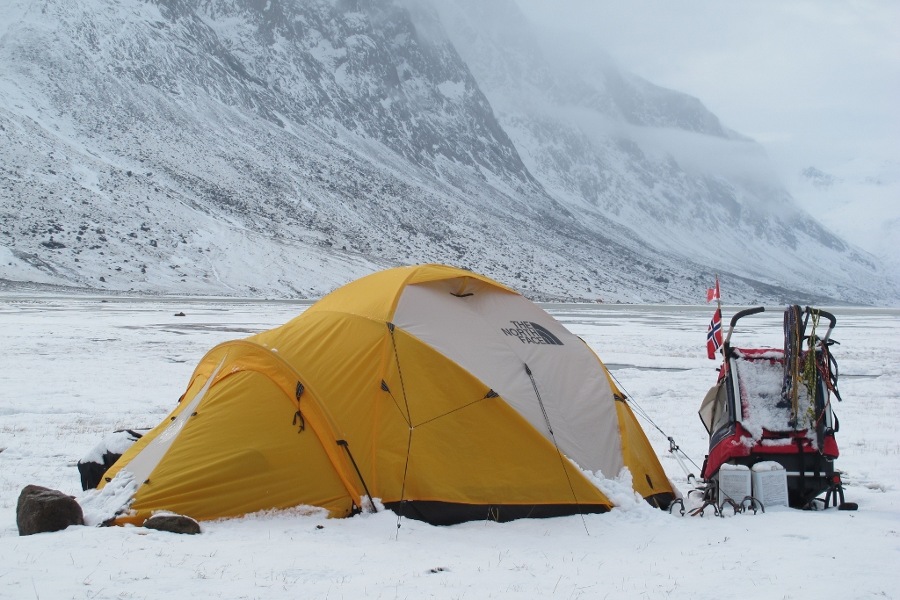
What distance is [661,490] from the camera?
26.2 ft

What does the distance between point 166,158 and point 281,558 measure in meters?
98.1

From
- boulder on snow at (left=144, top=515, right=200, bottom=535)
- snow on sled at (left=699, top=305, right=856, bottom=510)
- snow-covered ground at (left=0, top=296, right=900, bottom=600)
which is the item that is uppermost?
snow on sled at (left=699, top=305, right=856, bottom=510)

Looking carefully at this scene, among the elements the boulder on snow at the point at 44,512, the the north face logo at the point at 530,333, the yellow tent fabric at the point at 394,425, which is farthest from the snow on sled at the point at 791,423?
the boulder on snow at the point at 44,512

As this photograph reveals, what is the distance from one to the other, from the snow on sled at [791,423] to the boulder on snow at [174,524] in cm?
475

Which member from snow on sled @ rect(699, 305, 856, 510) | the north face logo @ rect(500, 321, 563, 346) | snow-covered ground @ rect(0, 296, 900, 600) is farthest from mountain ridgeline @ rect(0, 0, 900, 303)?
snow on sled @ rect(699, 305, 856, 510)

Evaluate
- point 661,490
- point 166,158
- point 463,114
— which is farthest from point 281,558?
point 463,114

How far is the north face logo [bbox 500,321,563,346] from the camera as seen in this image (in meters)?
8.38

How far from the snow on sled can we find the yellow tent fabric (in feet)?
3.32

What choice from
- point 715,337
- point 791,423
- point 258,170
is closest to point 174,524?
point 791,423

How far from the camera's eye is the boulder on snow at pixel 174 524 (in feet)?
19.9

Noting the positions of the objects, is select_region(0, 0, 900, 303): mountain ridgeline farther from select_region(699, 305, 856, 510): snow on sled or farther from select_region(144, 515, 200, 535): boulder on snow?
select_region(699, 305, 856, 510): snow on sled

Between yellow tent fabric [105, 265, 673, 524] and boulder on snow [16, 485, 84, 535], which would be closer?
boulder on snow [16, 485, 84, 535]

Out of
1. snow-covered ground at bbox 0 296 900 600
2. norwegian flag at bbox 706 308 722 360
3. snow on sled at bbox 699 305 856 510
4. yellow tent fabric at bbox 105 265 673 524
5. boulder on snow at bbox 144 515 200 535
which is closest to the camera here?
snow-covered ground at bbox 0 296 900 600

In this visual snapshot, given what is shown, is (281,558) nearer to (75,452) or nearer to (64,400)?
(75,452)
